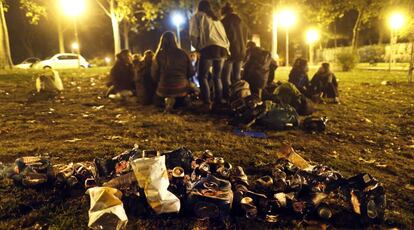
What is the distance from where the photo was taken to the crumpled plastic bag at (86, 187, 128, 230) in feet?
8.81

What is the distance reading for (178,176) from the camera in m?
3.30

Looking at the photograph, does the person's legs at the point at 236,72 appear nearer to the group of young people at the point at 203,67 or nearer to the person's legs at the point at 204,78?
the group of young people at the point at 203,67

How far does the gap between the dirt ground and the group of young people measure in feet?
1.66

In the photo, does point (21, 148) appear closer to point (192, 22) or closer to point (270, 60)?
point (192, 22)

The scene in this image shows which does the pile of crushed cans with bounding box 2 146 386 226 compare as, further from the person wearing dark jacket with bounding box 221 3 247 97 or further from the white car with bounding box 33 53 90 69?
the white car with bounding box 33 53 90 69

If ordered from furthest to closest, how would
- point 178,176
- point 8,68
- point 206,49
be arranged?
point 8,68 < point 206,49 < point 178,176

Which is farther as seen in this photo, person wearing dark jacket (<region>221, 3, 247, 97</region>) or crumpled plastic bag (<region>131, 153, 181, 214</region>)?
person wearing dark jacket (<region>221, 3, 247, 97</region>)

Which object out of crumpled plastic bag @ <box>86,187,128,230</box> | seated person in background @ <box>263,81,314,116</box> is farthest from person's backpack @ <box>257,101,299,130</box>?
crumpled plastic bag @ <box>86,187,128,230</box>

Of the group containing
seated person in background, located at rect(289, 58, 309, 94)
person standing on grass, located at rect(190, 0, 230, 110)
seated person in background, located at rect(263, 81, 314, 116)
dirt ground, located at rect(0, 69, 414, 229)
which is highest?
person standing on grass, located at rect(190, 0, 230, 110)

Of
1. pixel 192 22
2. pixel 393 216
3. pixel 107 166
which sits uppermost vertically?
pixel 192 22

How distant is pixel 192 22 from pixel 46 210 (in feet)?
15.9

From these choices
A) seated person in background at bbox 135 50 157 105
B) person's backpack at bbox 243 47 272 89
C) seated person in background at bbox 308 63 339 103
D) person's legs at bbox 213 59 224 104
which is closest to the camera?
person's legs at bbox 213 59 224 104

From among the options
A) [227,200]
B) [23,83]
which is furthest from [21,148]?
[23,83]

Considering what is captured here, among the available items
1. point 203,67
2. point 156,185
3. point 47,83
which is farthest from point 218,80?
point 47,83
